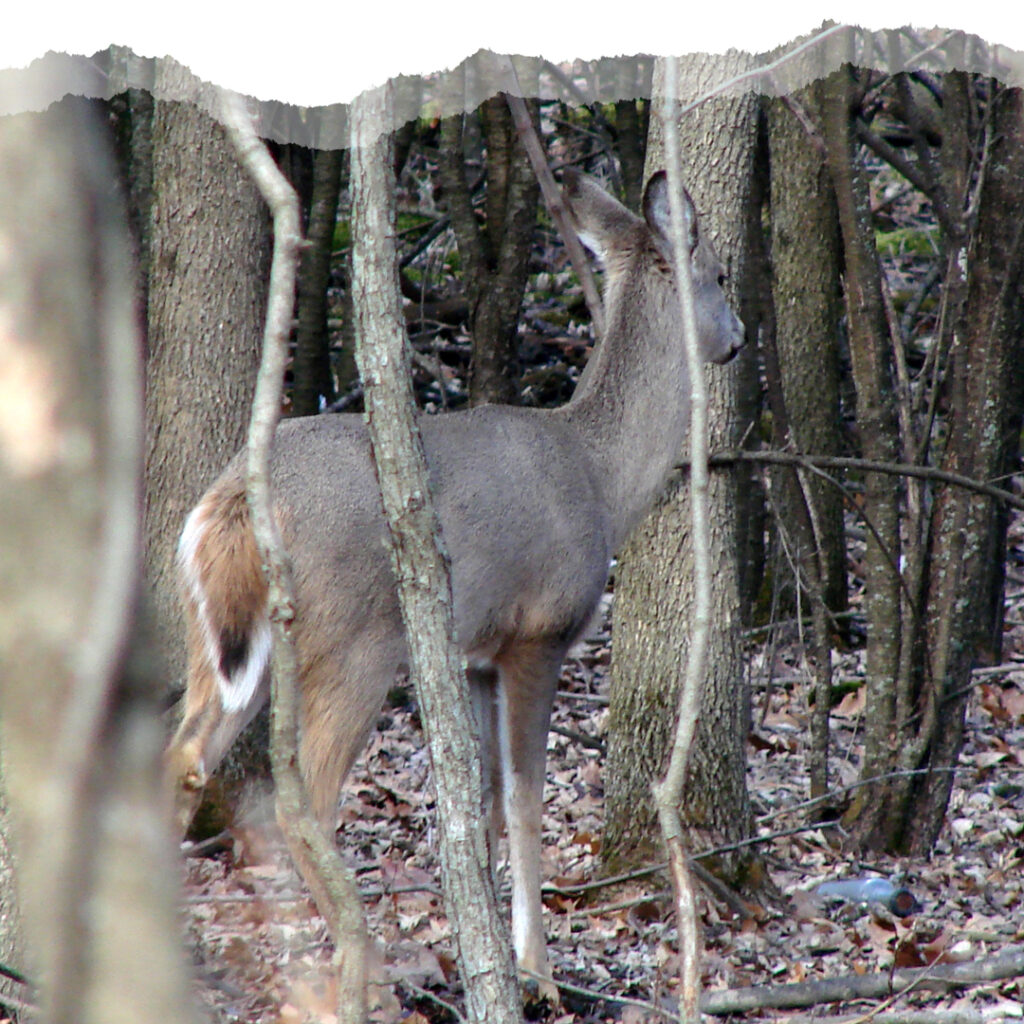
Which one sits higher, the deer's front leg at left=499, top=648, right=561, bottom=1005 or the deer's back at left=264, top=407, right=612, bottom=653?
the deer's back at left=264, top=407, right=612, bottom=653

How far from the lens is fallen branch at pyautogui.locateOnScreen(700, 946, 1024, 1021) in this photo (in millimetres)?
3788

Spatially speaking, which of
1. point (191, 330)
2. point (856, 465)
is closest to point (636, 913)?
point (856, 465)

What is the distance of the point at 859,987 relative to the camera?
385cm

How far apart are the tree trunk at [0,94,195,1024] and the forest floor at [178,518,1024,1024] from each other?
2.37m

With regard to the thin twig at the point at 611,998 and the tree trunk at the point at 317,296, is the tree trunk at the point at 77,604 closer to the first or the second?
the thin twig at the point at 611,998

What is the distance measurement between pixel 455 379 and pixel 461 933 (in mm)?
7346

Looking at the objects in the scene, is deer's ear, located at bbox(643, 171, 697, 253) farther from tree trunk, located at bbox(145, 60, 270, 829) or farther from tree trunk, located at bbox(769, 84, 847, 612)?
tree trunk, located at bbox(769, 84, 847, 612)

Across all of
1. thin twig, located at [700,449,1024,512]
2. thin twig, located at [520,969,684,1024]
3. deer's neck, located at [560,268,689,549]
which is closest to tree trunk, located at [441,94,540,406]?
deer's neck, located at [560,268,689,549]

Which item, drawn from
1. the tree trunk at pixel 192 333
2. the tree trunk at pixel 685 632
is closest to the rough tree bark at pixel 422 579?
the tree trunk at pixel 685 632

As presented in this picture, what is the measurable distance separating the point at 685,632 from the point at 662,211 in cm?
166

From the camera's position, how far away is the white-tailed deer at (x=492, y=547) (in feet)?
14.1

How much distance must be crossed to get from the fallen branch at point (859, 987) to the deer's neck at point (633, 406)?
178 centimetres

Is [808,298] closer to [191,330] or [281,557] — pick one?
[191,330]

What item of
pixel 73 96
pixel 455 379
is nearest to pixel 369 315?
pixel 73 96
